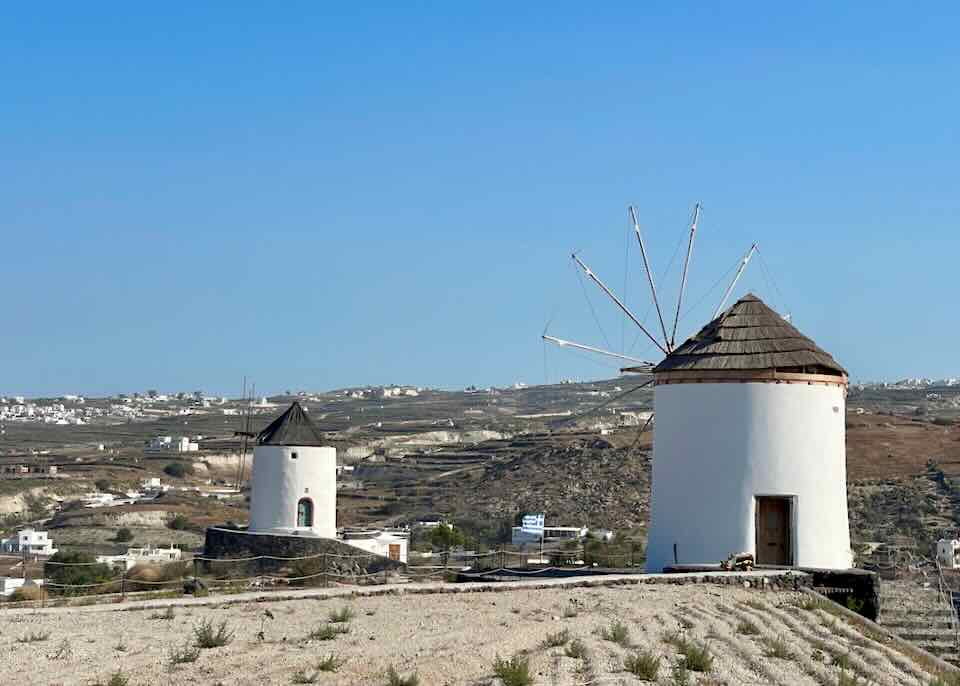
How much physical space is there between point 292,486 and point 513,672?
65.6 ft

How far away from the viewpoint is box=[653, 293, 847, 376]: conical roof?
16.3 meters

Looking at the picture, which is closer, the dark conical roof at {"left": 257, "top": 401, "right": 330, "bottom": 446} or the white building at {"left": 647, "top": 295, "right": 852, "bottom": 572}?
the white building at {"left": 647, "top": 295, "right": 852, "bottom": 572}

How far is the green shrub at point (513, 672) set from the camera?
7.80 m

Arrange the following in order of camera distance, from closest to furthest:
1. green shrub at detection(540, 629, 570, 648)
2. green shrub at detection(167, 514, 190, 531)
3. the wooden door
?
green shrub at detection(540, 629, 570, 648)
the wooden door
green shrub at detection(167, 514, 190, 531)

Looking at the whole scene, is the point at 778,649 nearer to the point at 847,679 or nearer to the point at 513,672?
the point at 847,679

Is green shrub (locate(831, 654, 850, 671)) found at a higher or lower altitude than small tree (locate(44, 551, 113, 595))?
higher

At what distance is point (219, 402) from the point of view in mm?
158625

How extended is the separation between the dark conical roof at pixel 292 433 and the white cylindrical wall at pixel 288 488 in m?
0.14

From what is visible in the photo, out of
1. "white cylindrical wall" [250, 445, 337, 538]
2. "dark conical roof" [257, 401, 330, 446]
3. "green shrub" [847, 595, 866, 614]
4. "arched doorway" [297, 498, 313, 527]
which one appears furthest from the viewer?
"dark conical roof" [257, 401, 330, 446]

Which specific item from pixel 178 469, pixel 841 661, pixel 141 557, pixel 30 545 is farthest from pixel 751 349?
pixel 178 469

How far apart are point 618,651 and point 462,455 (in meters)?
60.7

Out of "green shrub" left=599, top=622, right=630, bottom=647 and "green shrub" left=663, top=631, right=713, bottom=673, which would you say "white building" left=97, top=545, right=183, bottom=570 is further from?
"green shrub" left=663, top=631, right=713, bottom=673

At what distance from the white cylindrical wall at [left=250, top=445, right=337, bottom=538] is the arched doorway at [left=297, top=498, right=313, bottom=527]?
7 centimetres

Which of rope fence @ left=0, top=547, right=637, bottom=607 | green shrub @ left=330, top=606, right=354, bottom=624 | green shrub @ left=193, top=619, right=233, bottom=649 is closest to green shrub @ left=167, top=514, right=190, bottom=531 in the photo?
rope fence @ left=0, top=547, right=637, bottom=607
